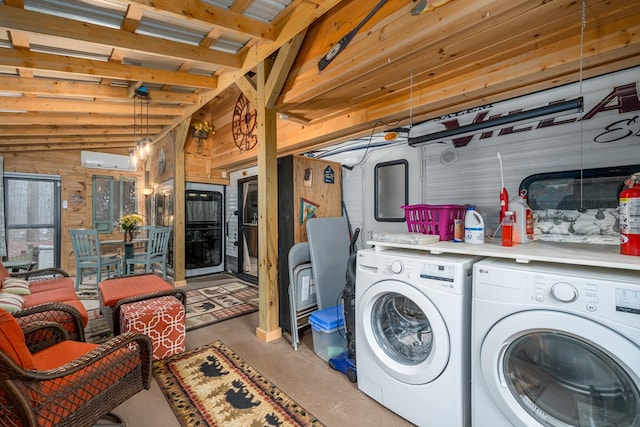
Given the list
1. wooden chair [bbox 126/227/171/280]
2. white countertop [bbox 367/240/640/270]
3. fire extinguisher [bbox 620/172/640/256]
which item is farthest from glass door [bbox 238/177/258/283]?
fire extinguisher [bbox 620/172/640/256]

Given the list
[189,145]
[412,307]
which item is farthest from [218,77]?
[412,307]

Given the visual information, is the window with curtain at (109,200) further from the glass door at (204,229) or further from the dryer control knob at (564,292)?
the dryer control knob at (564,292)

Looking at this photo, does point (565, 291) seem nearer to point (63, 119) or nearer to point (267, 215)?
point (267, 215)

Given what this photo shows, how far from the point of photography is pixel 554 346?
1234mm

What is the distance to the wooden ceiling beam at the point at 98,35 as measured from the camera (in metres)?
1.90

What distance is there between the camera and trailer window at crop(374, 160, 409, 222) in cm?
297

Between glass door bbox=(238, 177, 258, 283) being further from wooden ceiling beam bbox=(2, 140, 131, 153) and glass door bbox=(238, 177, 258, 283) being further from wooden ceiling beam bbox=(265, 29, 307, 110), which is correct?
wooden ceiling beam bbox=(2, 140, 131, 153)

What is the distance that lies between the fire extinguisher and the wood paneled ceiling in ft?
3.10

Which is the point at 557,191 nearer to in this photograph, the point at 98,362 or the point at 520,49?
the point at 520,49

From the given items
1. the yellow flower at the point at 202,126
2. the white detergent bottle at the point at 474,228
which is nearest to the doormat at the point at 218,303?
the white detergent bottle at the point at 474,228

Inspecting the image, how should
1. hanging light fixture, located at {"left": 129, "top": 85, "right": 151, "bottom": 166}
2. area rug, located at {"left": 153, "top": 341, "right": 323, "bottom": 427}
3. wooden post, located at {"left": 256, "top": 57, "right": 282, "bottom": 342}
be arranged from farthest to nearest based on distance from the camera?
1. hanging light fixture, located at {"left": 129, "top": 85, "right": 151, "bottom": 166}
2. wooden post, located at {"left": 256, "top": 57, "right": 282, "bottom": 342}
3. area rug, located at {"left": 153, "top": 341, "right": 323, "bottom": 427}

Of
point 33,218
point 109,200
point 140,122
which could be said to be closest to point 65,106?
point 140,122

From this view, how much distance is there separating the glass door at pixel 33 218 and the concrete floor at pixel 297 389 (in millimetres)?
5062

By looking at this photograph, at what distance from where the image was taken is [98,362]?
4.32 ft
